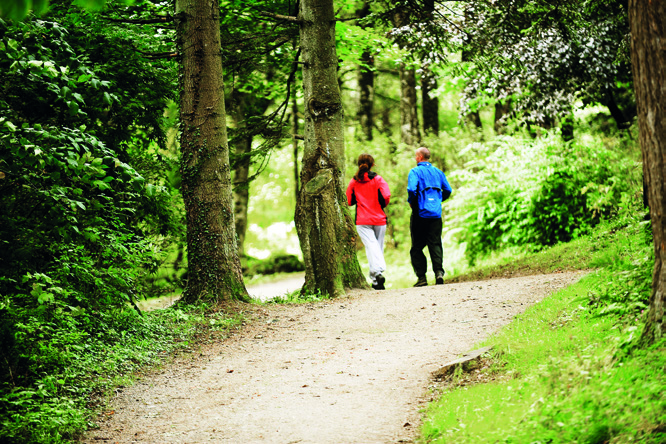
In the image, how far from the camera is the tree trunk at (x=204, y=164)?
28.1 feet

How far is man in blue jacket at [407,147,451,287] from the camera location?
36.1 ft

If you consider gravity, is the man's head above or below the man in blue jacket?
above

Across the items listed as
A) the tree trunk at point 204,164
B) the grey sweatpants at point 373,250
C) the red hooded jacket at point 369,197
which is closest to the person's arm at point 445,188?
the red hooded jacket at point 369,197

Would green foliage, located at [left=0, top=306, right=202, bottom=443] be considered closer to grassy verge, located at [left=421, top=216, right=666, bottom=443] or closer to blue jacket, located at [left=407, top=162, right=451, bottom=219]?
grassy verge, located at [left=421, top=216, right=666, bottom=443]

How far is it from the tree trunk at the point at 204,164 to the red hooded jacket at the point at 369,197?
9.83 ft

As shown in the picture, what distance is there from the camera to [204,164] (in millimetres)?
8680

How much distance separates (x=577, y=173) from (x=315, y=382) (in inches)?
369

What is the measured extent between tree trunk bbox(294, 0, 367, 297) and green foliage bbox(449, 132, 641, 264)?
16.9ft

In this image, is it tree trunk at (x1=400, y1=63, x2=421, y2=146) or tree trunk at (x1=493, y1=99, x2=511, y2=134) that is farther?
tree trunk at (x1=400, y1=63, x2=421, y2=146)

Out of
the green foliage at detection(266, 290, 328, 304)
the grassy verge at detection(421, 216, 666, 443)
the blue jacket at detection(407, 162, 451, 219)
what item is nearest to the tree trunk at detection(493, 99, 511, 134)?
the blue jacket at detection(407, 162, 451, 219)

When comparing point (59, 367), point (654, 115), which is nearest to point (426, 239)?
point (59, 367)

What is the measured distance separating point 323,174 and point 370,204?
54.2 inches

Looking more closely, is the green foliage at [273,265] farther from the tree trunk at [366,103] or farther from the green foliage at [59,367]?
the green foliage at [59,367]

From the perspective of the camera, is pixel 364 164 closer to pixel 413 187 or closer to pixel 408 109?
pixel 413 187
